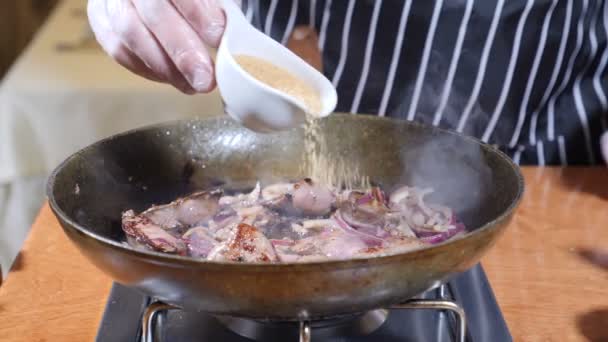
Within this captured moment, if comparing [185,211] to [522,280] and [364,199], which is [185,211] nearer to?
[364,199]

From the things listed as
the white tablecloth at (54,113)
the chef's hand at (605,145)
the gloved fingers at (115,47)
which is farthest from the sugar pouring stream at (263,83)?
the white tablecloth at (54,113)

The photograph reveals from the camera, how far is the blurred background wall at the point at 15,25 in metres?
4.48

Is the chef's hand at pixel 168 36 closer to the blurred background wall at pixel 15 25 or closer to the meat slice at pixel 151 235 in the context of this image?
the meat slice at pixel 151 235

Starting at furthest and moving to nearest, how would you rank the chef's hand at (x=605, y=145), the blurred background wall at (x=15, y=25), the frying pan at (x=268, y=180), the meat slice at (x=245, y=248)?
the blurred background wall at (x=15, y=25), the chef's hand at (x=605, y=145), the meat slice at (x=245, y=248), the frying pan at (x=268, y=180)

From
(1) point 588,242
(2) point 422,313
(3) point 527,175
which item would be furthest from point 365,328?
(3) point 527,175

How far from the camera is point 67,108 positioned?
2.37 metres

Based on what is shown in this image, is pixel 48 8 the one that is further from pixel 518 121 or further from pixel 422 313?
pixel 422 313

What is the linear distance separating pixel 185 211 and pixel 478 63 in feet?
2.74

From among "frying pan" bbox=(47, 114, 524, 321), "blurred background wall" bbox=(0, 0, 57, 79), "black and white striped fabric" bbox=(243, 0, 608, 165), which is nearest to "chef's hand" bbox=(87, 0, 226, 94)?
"frying pan" bbox=(47, 114, 524, 321)

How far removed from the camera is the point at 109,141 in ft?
3.79

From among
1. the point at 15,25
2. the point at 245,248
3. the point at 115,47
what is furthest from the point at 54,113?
the point at 15,25

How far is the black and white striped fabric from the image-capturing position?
1562 millimetres

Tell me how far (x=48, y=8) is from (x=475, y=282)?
14.9 ft

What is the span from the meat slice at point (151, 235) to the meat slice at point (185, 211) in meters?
0.04
